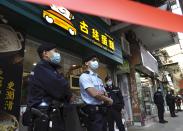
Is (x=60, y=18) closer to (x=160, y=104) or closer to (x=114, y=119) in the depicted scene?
(x=114, y=119)

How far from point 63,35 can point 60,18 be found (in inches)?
16.3

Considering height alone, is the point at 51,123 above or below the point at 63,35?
below

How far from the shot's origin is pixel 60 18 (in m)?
5.14

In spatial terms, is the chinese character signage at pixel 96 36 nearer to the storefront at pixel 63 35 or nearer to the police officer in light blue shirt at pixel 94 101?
the storefront at pixel 63 35

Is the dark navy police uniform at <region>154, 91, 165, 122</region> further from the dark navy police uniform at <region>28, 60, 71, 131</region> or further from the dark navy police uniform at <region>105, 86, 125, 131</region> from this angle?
the dark navy police uniform at <region>28, 60, 71, 131</region>

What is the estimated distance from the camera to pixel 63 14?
530 cm

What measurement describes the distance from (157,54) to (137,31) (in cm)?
797

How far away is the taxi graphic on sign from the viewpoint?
481cm

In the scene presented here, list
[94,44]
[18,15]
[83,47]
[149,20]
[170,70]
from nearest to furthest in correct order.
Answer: [149,20]
[18,15]
[83,47]
[94,44]
[170,70]

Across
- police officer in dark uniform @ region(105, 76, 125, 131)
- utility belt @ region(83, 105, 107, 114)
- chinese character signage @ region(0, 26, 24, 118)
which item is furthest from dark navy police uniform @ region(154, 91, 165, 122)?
chinese character signage @ region(0, 26, 24, 118)

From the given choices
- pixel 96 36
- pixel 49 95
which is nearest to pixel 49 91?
pixel 49 95

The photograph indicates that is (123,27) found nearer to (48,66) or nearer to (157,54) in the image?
(48,66)

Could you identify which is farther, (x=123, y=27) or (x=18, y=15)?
(x=123, y=27)

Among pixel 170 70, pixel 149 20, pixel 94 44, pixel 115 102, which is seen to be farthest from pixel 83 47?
pixel 170 70
